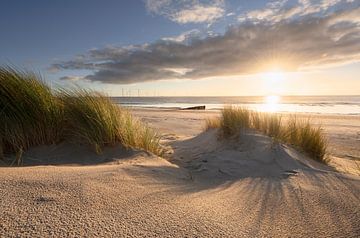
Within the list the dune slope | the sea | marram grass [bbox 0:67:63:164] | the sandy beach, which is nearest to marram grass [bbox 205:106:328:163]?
the sea

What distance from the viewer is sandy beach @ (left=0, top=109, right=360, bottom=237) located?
5.56 feet

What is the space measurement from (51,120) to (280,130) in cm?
375

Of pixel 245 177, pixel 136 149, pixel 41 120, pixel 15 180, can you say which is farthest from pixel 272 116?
pixel 15 180

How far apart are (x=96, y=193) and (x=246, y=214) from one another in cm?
112

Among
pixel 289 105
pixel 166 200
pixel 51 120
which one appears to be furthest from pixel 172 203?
pixel 289 105

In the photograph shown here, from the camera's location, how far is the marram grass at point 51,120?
148 inches

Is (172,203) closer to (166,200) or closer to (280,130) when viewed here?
(166,200)

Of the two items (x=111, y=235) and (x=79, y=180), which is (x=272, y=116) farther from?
(x=111, y=235)

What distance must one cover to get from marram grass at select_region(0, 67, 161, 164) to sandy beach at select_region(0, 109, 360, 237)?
21cm

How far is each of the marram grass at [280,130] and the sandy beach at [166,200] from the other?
134cm

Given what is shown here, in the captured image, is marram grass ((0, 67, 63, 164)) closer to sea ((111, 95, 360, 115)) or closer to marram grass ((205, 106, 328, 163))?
sea ((111, 95, 360, 115))

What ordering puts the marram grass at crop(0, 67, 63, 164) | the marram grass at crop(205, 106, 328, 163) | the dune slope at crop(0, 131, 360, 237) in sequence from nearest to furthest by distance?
the dune slope at crop(0, 131, 360, 237)
the marram grass at crop(0, 67, 63, 164)
the marram grass at crop(205, 106, 328, 163)

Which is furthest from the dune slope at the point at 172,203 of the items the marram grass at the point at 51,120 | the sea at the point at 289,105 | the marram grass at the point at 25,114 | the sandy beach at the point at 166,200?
the sea at the point at 289,105

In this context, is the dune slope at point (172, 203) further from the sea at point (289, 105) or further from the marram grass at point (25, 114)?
the sea at point (289, 105)
